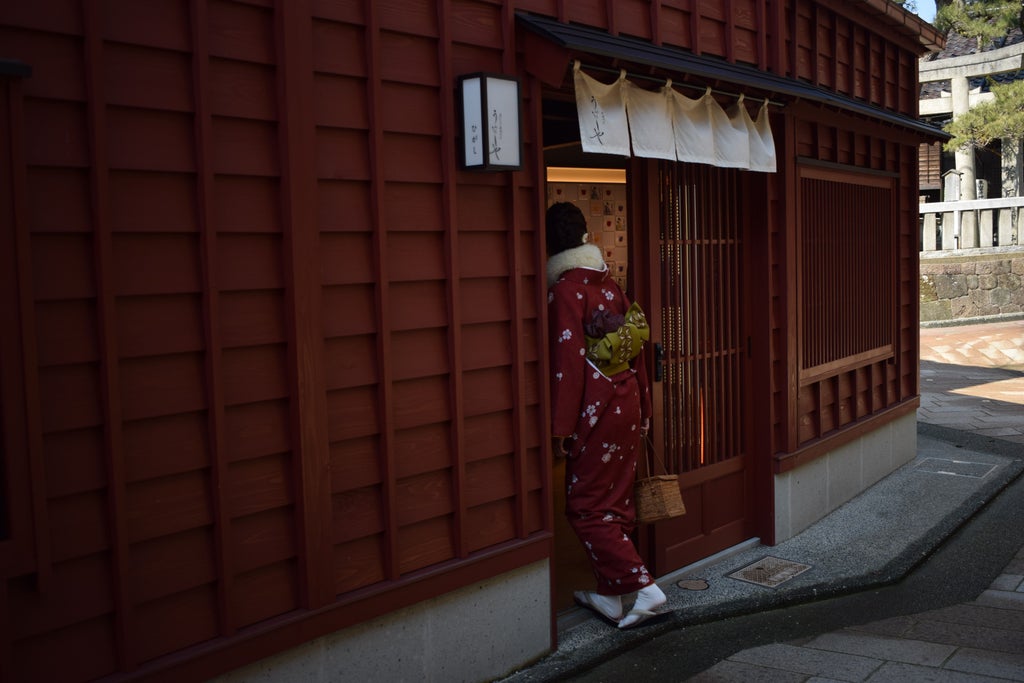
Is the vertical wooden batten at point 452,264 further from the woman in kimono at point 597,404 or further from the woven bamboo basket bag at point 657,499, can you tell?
the woven bamboo basket bag at point 657,499

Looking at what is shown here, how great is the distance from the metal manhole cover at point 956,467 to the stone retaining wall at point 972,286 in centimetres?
1507

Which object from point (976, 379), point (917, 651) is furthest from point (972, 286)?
point (917, 651)

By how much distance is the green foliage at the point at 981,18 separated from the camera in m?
28.0

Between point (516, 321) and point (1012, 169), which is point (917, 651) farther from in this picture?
point (1012, 169)

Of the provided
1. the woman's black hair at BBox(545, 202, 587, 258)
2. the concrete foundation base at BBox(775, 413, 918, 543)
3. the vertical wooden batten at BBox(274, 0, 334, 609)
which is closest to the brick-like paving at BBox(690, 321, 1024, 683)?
the concrete foundation base at BBox(775, 413, 918, 543)

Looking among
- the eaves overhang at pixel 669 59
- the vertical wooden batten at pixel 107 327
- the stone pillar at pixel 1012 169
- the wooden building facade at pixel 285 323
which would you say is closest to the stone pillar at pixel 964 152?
the stone pillar at pixel 1012 169

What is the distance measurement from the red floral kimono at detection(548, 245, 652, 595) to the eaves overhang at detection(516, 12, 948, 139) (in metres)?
1.05

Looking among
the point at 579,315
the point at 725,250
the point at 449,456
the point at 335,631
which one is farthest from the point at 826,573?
the point at 335,631

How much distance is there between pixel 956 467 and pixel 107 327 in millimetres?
8622

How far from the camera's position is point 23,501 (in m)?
2.99

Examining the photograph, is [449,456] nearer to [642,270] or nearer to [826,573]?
[642,270]

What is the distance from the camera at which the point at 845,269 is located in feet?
28.4

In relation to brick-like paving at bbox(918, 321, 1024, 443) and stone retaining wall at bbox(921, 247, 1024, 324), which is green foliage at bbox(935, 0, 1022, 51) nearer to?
stone retaining wall at bbox(921, 247, 1024, 324)

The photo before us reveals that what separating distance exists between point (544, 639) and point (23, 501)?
2861 mm
